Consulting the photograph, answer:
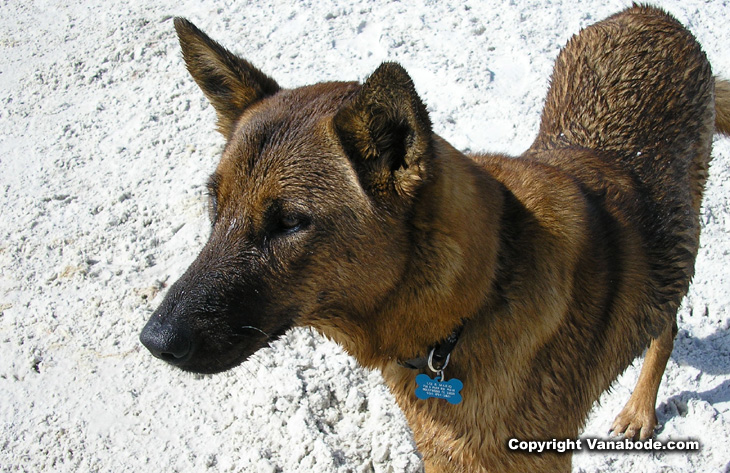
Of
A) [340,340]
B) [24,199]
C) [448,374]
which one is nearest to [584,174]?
[448,374]

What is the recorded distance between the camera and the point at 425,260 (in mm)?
2320

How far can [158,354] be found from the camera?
7.20ft

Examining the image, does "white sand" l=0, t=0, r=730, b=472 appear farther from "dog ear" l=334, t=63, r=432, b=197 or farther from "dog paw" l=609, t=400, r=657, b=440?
"dog ear" l=334, t=63, r=432, b=197

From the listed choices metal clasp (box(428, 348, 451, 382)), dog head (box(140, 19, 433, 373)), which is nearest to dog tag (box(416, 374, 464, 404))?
metal clasp (box(428, 348, 451, 382))

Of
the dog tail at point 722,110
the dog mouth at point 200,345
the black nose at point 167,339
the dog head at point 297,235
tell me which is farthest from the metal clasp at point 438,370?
the dog tail at point 722,110

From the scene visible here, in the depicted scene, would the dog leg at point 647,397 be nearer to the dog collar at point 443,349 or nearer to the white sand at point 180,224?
the white sand at point 180,224

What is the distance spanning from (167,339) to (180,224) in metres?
2.91

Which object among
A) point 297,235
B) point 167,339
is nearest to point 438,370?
point 297,235

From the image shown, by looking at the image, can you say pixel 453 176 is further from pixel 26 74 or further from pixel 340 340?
pixel 26 74

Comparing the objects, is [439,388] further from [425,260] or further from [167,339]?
[167,339]

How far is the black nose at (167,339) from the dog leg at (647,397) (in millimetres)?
2835

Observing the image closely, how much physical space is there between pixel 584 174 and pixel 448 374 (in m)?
1.26

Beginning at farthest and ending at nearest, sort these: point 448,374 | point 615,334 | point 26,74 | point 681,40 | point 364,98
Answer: point 26,74 → point 681,40 → point 615,334 → point 448,374 → point 364,98

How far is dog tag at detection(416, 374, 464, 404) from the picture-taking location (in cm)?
252
